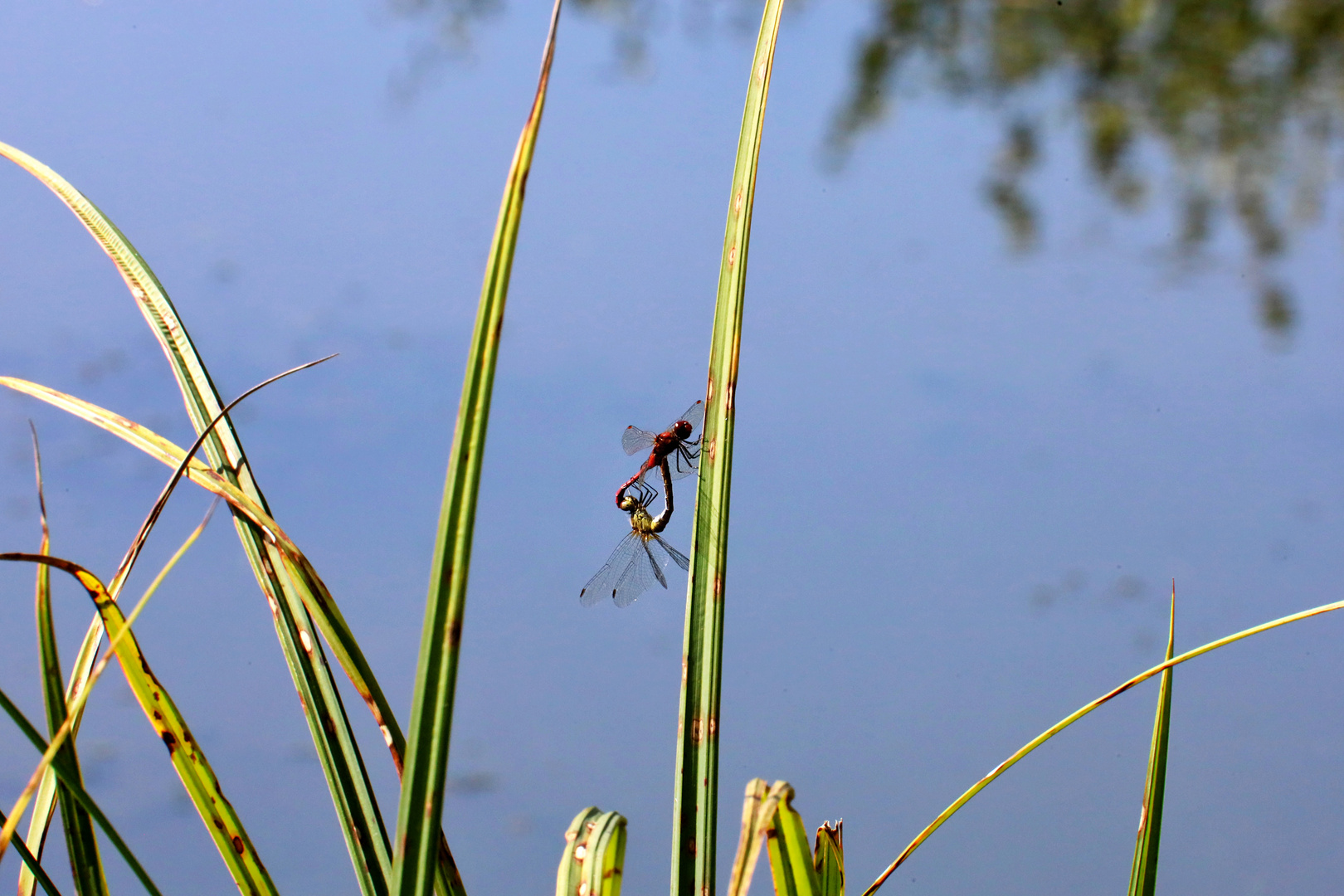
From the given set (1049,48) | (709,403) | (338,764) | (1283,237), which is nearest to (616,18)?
(1049,48)

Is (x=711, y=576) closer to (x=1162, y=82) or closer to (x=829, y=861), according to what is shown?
(x=829, y=861)

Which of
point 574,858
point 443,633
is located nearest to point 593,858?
point 574,858

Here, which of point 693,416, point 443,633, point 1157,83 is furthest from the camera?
point 1157,83

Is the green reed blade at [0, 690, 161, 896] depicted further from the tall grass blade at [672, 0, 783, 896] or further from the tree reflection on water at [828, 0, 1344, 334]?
the tree reflection on water at [828, 0, 1344, 334]

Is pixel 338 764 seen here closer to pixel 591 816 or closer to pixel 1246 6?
pixel 591 816

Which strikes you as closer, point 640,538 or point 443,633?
point 443,633
